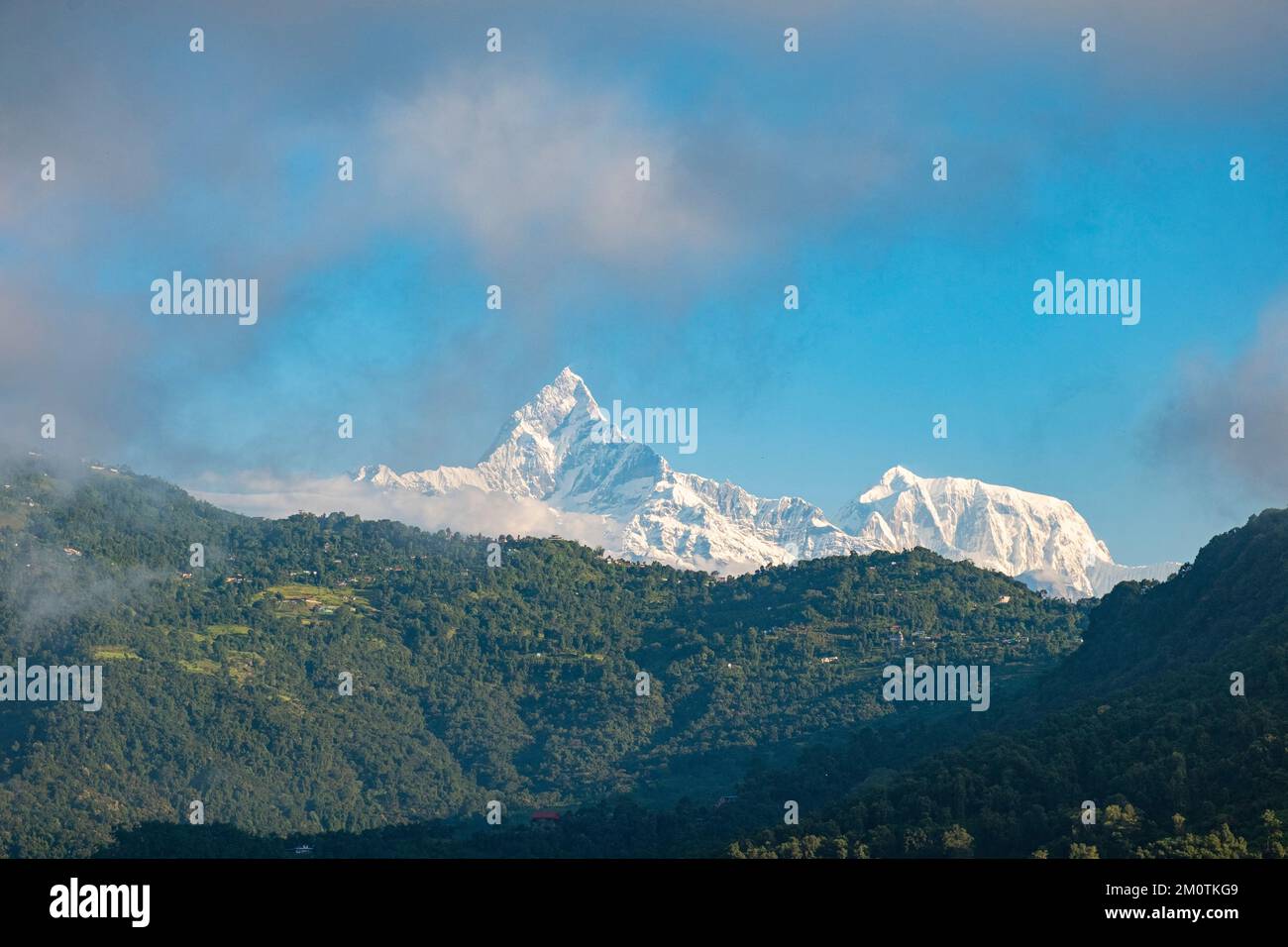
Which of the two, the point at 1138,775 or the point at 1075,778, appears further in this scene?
the point at 1075,778

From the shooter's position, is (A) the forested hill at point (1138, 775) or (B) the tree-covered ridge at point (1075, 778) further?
(B) the tree-covered ridge at point (1075, 778)

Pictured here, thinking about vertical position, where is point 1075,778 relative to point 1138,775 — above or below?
below

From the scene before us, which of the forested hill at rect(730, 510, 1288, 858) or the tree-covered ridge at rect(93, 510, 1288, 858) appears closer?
the forested hill at rect(730, 510, 1288, 858)
